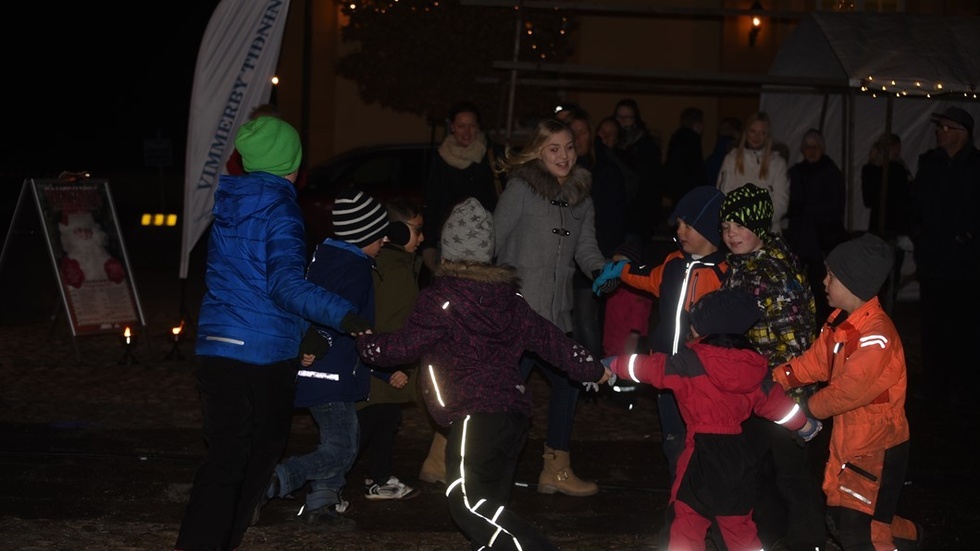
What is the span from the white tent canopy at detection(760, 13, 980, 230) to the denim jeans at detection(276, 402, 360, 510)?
5956 mm

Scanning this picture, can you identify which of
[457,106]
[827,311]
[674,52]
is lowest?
[827,311]

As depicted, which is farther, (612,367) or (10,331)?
(10,331)

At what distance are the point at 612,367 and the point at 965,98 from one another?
6.55m

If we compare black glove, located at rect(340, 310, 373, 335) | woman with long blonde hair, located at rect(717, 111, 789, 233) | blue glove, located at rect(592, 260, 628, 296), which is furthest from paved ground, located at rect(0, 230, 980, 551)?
woman with long blonde hair, located at rect(717, 111, 789, 233)

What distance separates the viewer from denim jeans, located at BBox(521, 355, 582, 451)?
6.78 m

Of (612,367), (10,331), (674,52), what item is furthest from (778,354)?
(674,52)

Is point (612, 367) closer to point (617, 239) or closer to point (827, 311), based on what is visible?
point (617, 239)

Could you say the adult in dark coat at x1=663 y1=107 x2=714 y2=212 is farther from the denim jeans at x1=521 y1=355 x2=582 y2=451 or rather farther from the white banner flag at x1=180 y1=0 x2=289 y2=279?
the denim jeans at x1=521 y1=355 x2=582 y2=451

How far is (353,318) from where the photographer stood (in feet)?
16.4

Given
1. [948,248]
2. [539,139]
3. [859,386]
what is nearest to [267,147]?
[539,139]

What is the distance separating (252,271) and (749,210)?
7.21 ft

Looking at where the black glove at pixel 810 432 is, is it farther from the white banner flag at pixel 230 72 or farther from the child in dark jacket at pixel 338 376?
the white banner flag at pixel 230 72

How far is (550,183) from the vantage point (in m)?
6.56

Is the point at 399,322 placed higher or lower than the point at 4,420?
higher
